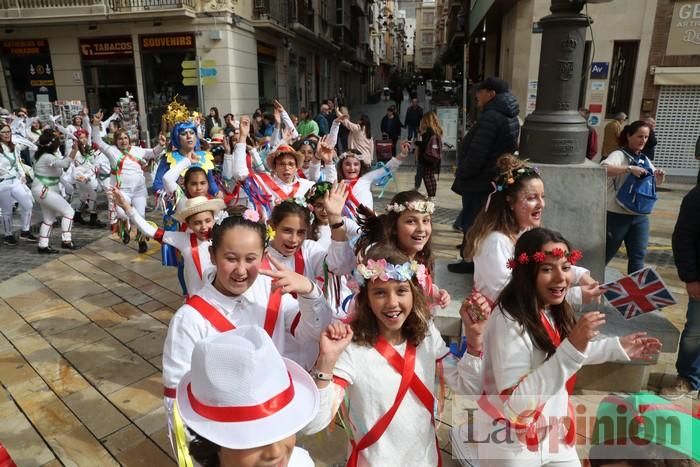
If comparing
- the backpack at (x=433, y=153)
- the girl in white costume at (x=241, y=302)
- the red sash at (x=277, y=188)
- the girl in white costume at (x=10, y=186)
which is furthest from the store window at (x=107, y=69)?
the girl in white costume at (x=241, y=302)

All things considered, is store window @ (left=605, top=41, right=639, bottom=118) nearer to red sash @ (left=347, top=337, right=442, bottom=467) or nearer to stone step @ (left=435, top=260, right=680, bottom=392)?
stone step @ (left=435, top=260, right=680, bottom=392)

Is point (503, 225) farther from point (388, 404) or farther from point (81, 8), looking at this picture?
point (81, 8)

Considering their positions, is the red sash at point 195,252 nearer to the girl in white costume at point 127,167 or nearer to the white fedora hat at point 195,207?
the white fedora hat at point 195,207

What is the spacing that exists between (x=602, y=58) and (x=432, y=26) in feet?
311

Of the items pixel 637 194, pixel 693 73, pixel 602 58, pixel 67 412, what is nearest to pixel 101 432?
pixel 67 412

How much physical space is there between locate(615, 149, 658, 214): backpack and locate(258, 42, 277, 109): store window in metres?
17.8

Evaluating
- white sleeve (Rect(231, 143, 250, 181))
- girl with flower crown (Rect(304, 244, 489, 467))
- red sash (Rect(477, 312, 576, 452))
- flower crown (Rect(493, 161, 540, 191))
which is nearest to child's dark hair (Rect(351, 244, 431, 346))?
girl with flower crown (Rect(304, 244, 489, 467))

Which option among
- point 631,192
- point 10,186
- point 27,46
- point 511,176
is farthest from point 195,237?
point 27,46

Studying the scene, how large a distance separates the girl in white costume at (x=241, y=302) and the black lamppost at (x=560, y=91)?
285 centimetres

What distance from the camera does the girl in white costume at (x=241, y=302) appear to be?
2.18m

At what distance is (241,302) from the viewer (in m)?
2.33

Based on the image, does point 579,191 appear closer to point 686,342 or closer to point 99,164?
point 686,342

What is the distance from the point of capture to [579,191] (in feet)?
13.2

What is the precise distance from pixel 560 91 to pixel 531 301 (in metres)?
2.77
